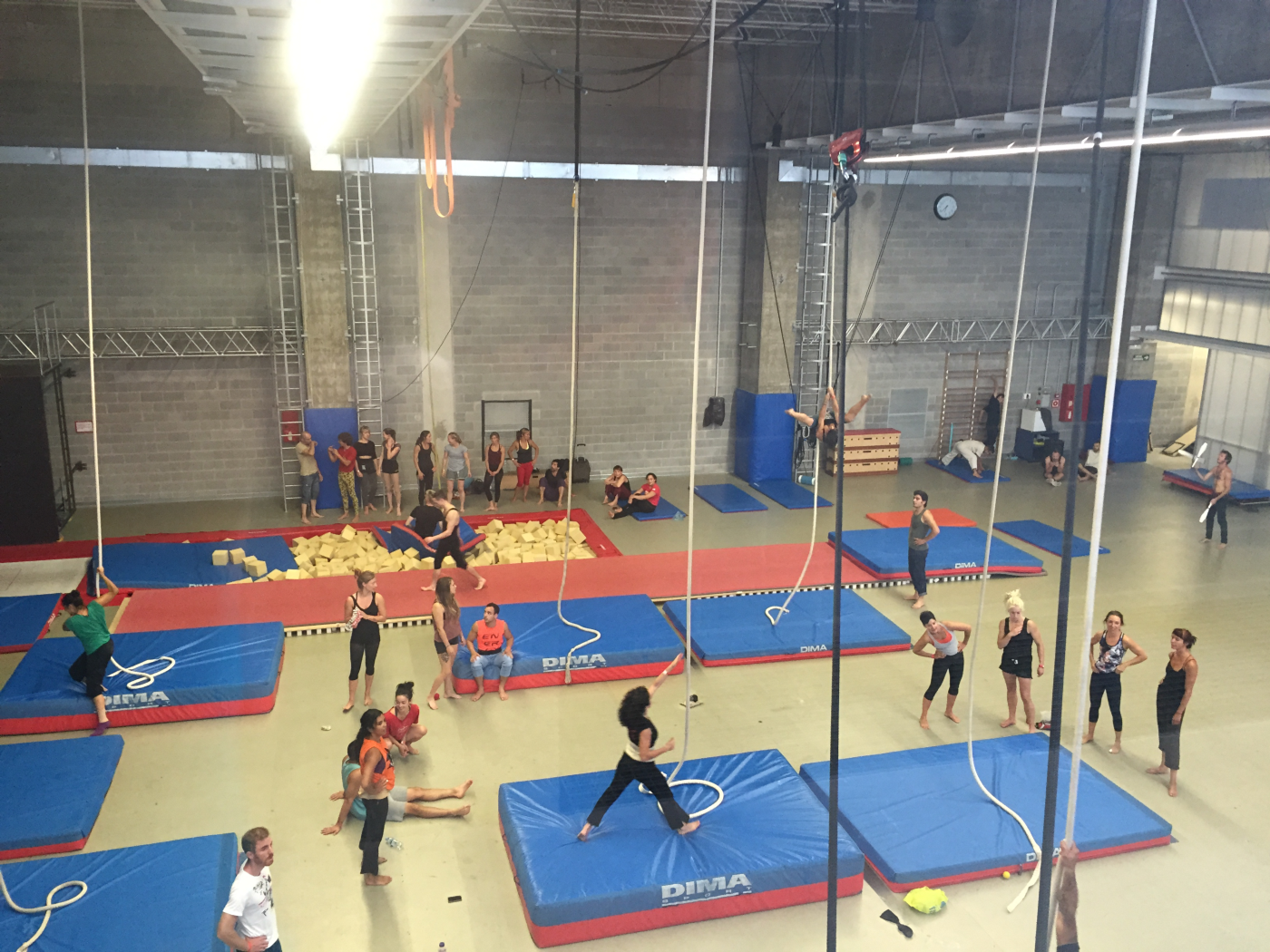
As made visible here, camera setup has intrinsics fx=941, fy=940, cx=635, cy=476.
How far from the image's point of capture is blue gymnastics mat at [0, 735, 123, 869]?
4863 mm

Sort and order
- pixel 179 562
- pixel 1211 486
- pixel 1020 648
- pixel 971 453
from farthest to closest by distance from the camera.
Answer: pixel 971 453 < pixel 1211 486 < pixel 179 562 < pixel 1020 648

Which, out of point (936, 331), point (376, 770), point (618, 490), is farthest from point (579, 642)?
point (936, 331)

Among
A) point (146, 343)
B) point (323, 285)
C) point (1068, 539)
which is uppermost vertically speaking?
point (323, 285)

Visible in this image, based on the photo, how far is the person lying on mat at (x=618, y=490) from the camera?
434 inches

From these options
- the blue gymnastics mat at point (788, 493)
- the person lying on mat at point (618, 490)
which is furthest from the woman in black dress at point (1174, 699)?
the person lying on mat at point (618, 490)

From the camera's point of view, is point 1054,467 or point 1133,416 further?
point 1054,467

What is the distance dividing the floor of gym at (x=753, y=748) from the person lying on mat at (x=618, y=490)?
3080 millimetres

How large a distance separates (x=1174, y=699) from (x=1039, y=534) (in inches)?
185

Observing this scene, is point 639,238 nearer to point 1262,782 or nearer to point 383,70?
point 383,70

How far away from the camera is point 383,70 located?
14.2ft

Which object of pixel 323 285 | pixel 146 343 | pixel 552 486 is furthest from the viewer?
pixel 552 486

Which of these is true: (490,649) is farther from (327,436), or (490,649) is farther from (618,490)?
(327,436)

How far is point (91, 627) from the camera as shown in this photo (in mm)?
6016

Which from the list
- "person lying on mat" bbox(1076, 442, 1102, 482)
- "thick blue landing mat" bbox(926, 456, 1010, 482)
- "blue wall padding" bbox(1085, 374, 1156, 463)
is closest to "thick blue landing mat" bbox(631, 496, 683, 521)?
"thick blue landing mat" bbox(926, 456, 1010, 482)
